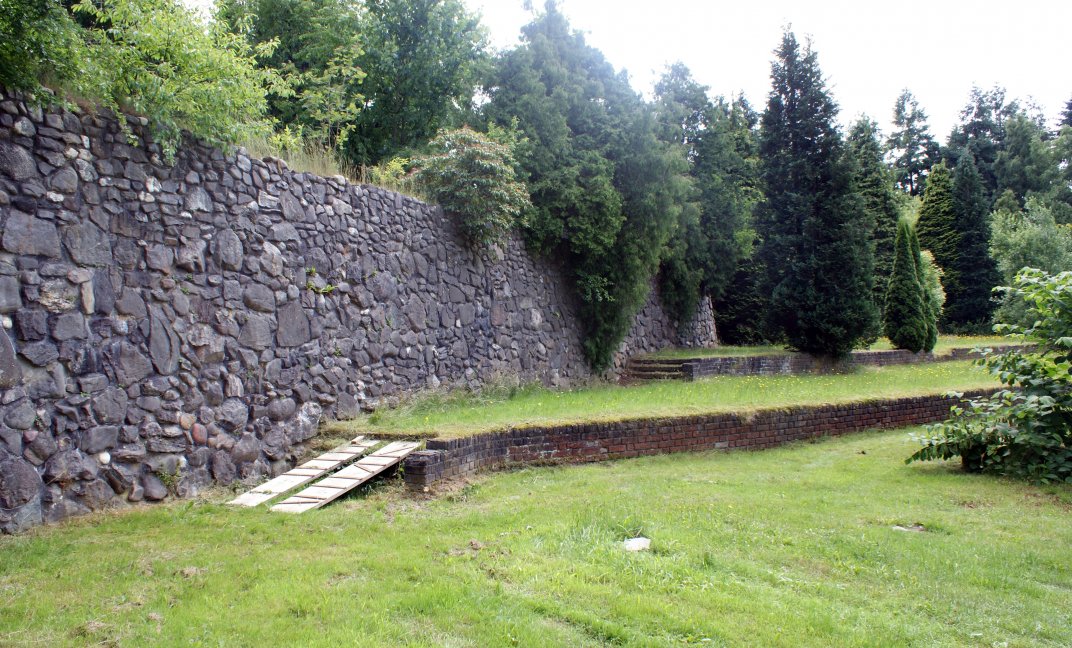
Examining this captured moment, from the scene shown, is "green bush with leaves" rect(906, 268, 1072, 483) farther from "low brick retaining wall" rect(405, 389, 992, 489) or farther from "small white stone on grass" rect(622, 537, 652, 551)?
"small white stone on grass" rect(622, 537, 652, 551)

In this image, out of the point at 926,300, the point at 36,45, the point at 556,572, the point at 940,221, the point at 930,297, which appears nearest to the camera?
the point at 556,572

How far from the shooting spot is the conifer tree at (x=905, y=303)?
20031 millimetres

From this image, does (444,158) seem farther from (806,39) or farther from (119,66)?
(806,39)

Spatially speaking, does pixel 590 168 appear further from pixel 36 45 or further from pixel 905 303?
pixel 905 303

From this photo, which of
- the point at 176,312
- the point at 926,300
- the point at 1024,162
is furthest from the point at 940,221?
the point at 176,312

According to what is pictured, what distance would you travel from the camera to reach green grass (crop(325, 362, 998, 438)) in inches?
320

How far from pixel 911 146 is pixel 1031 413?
45106 millimetres

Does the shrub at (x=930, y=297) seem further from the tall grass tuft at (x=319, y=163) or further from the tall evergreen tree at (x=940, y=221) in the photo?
the tall grass tuft at (x=319, y=163)

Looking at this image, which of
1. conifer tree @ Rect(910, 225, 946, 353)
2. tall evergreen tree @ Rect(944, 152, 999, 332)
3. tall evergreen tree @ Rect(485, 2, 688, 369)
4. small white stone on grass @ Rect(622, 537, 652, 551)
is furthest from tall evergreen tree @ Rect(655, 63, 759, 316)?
tall evergreen tree @ Rect(944, 152, 999, 332)

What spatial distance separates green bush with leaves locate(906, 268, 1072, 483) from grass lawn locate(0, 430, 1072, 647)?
75 cm

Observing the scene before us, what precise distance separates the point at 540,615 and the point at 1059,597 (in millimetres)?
2964

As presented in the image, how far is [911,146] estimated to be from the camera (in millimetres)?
46594

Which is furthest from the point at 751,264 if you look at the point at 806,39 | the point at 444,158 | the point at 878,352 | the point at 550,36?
the point at 444,158

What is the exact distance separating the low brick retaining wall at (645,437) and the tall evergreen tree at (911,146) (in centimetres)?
3958
